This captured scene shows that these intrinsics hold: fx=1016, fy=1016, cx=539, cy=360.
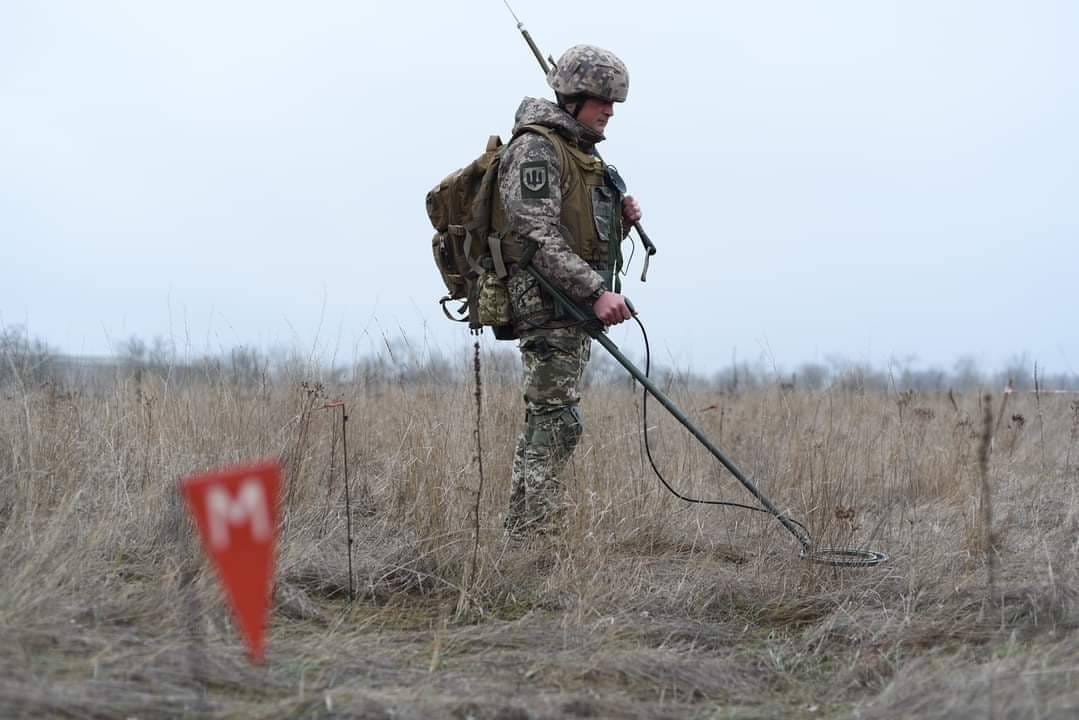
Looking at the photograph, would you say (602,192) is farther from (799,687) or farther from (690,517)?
(799,687)

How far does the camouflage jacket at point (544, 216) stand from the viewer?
396 cm

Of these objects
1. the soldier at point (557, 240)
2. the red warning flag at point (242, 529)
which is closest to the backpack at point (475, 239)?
the soldier at point (557, 240)

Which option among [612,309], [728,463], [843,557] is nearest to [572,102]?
[612,309]

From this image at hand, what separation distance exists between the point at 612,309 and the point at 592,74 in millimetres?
962

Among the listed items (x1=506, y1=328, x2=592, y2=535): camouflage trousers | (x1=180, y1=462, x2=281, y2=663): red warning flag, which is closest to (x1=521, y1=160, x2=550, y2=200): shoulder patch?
(x1=506, y1=328, x2=592, y2=535): camouflage trousers

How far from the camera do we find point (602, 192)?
4.23 m

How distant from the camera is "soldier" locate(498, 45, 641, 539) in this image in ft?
13.1

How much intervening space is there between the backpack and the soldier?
0.07 metres

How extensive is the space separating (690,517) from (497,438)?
1047mm

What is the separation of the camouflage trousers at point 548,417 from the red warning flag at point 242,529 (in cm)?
213

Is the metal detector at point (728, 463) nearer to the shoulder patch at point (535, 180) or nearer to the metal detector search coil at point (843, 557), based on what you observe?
the metal detector search coil at point (843, 557)

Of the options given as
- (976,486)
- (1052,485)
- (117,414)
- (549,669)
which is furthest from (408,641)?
(1052,485)

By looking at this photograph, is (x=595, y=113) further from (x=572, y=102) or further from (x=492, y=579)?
(x=492, y=579)

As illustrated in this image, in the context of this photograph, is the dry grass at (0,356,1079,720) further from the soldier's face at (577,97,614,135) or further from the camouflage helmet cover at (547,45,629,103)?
the camouflage helmet cover at (547,45,629,103)
